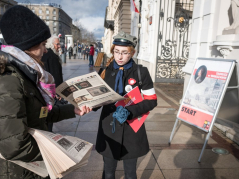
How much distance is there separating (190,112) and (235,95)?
0.93 meters

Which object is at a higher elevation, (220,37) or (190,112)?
(220,37)

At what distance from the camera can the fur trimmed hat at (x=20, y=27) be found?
1.31 m

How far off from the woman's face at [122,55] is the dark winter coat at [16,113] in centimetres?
96

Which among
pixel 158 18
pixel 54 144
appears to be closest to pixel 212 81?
pixel 54 144

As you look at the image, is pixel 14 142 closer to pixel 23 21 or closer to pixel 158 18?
pixel 23 21

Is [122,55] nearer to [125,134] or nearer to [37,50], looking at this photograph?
[125,134]

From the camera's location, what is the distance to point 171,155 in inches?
139

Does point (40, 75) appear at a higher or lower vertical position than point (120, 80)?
higher

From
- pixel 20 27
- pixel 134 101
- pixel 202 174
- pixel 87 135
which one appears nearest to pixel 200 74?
pixel 202 174

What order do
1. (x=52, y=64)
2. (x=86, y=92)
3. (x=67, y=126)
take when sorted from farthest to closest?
(x=67, y=126) < (x=52, y=64) < (x=86, y=92)

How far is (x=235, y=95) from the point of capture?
3.81m

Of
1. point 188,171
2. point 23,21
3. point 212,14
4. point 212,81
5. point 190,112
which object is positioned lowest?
point 188,171

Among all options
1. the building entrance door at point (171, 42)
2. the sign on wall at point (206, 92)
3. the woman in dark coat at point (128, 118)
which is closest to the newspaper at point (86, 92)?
the woman in dark coat at point (128, 118)

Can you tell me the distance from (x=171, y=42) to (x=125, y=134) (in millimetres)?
9260
